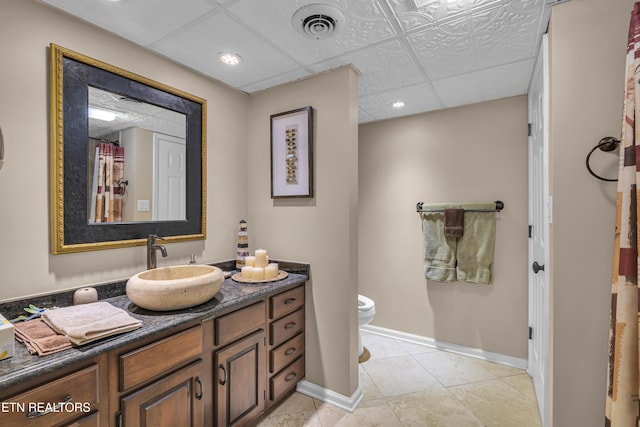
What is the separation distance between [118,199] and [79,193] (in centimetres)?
19

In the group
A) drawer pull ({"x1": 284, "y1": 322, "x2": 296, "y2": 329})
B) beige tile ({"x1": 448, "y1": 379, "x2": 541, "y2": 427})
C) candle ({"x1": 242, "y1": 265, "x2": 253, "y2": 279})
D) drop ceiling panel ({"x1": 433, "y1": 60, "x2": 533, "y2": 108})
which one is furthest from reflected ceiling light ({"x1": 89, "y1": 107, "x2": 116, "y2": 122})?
beige tile ({"x1": 448, "y1": 379, "x2": 541, "y2": 427})

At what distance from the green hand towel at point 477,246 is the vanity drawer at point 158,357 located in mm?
2211

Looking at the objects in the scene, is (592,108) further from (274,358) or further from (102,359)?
(102,359)

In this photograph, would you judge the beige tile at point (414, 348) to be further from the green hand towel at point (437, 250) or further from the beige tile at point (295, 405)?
the beige tile at point (295, 405)

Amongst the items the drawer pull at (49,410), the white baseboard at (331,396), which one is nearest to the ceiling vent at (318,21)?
the drawer pull at (49,410)

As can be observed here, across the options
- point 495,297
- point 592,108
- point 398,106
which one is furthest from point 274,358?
point 398,106

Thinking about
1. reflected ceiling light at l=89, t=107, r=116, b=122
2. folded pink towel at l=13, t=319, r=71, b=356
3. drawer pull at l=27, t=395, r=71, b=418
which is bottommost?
drawer pull at l=27, t=395, r=71, b=418

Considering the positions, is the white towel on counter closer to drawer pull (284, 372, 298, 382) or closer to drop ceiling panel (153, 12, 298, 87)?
drawer pull (284, 372, 298, 382)

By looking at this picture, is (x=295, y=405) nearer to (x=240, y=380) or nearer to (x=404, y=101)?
(x=240, y=380)

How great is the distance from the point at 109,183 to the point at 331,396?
191 cm

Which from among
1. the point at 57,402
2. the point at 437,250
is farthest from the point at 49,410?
the point at 437,250

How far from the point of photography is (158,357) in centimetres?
122

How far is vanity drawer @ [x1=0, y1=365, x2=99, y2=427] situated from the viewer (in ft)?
2.81

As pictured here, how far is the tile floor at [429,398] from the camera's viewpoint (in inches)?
72.1
